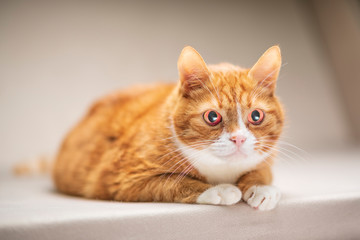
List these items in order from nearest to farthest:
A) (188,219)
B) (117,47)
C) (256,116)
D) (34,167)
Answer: (188,219), (256,116), (34,167), (117,47)

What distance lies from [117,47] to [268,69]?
1739mm

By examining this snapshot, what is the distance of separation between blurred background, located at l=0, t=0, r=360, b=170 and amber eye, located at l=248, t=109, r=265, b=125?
4.11 feet

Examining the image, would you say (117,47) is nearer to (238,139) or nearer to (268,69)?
(268,69)

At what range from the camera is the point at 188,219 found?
3.79 feet

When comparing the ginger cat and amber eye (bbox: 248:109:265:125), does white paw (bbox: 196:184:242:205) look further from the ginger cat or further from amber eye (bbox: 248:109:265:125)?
amber eye (bbox: 248:109:265:125)

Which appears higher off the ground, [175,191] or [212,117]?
[212,117]

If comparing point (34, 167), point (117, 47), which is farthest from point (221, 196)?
point (117, 47)

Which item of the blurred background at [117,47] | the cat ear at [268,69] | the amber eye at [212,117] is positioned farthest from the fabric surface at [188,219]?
the blurred background at [117,47]

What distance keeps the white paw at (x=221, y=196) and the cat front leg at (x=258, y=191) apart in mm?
50

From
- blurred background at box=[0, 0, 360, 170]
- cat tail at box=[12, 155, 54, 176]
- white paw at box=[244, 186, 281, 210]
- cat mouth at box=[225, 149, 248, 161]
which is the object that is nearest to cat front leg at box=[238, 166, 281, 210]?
white paw at box=[244, 186, 281, 210]

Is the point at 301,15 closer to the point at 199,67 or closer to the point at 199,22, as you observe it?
the point at 199,22

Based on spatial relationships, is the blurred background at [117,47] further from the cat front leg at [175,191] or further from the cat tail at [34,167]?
the cat front leg at [175,191]

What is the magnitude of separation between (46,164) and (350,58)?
2.47m

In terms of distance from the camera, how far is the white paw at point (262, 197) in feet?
3.92
